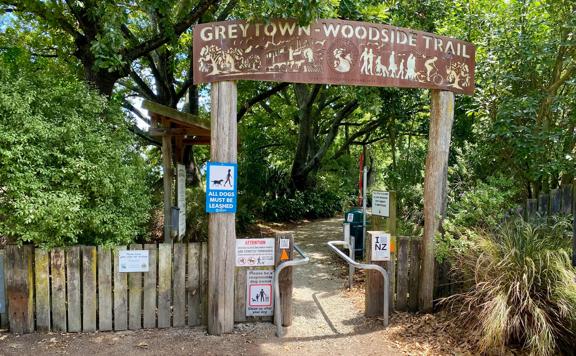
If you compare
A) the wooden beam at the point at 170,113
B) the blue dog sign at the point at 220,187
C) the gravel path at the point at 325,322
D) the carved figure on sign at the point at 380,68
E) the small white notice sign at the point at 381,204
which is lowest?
the gravel path at the point at 325,322

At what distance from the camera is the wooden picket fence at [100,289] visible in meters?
4.16

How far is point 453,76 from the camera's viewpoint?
5.02 metres

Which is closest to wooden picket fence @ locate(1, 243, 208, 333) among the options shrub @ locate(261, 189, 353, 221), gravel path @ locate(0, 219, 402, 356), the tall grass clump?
gravel path @ locate(0, 219, 402, 356)

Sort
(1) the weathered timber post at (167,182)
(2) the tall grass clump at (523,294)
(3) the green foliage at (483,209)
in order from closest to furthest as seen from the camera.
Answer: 1. (2) the tall grass clump at (523,294)
2. (3) the green foliage at (483,209)
3. (1) the weathered timber post at (167,182)

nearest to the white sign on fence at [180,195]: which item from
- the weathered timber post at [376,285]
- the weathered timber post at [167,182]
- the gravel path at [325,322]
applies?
the weathered timber post at [167,182]

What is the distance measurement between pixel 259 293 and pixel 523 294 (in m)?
2.86

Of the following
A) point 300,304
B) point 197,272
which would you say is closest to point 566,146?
point 300,304

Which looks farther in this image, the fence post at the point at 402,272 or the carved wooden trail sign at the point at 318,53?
the fence post at the point at 402,272

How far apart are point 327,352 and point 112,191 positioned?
120 inches

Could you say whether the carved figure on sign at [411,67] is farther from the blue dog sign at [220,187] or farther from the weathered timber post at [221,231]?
the blue dog sign at [220,187]

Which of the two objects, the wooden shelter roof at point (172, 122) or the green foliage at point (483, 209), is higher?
the wooden shelter roof at point (172, 122)

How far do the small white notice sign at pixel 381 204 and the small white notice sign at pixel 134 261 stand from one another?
13.5 ft

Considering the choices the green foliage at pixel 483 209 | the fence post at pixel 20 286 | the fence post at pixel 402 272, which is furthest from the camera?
the fence post at pixel 402 272

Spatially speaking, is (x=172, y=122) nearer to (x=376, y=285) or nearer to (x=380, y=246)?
(x=380, y=246)
